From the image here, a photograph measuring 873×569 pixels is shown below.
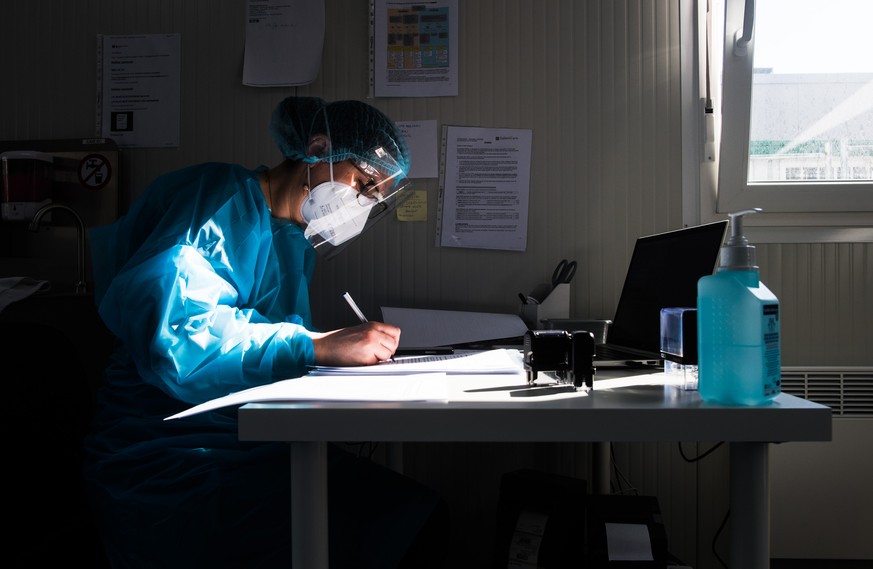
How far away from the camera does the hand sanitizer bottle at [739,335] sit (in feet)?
2.04

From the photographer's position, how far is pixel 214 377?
894mm

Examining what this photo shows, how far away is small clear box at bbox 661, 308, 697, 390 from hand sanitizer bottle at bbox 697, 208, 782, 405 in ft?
0.23

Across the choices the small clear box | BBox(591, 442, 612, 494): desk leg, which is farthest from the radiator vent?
the small clear box

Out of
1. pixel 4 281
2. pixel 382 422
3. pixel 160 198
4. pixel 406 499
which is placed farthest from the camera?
pixel 4 281

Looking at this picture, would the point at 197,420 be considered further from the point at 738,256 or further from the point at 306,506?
the point at 738,256

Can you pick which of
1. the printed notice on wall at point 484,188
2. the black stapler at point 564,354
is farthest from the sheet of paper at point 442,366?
the printed notice on wall at point 484,188

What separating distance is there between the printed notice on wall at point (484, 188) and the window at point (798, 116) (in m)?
0.48

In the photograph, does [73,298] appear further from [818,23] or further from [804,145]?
[818,23]

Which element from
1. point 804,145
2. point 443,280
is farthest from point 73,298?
point 804,145

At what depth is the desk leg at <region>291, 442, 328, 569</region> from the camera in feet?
2.11

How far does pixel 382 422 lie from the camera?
0.61 metres

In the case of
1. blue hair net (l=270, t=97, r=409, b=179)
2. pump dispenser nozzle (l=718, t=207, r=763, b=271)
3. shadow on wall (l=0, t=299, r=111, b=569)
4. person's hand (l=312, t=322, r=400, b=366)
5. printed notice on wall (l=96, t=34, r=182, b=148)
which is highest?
printed notice on wall (l=96, t=34, r=182, b=148)

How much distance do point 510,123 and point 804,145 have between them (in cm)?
76

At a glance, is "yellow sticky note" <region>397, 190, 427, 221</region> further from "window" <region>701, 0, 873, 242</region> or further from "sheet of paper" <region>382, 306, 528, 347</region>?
"window" <region>701, 0, 873, 242</region>
